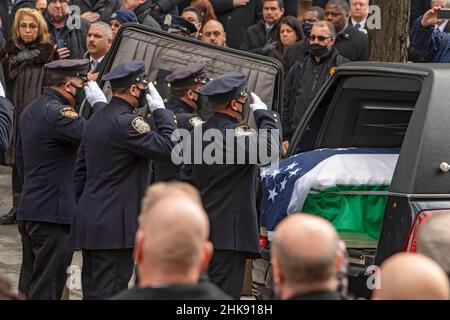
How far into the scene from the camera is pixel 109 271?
7.16 metres

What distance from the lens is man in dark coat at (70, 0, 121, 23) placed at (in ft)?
42.4

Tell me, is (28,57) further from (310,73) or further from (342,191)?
(342,191)

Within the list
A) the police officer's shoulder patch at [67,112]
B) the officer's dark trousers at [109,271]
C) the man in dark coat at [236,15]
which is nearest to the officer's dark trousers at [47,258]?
the officer's dark trousers at [109,271]

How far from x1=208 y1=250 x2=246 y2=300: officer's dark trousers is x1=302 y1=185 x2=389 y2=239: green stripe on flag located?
0.53m

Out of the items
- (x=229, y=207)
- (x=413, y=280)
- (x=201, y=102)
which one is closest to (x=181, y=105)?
(x=201, y=102)

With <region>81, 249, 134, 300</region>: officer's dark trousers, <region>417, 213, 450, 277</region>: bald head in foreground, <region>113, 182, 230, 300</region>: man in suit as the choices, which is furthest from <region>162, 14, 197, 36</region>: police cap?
<region>113, 182, 230, 300</region>: man in suit

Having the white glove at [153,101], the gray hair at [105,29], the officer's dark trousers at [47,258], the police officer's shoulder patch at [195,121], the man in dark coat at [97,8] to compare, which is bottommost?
the officer's dark trousers at [47,258]

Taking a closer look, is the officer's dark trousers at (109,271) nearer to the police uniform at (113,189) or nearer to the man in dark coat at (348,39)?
the police uniform at (113,189)

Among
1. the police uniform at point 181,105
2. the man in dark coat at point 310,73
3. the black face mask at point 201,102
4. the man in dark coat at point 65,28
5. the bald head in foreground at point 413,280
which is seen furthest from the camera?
the man in dark coat at point 65,28

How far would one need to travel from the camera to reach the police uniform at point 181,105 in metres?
8.19

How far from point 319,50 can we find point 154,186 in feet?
19.8

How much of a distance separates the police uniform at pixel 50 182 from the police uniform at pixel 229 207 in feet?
3.46

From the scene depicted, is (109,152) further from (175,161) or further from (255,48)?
(255,48)

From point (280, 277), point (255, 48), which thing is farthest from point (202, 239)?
point (255, 48)
